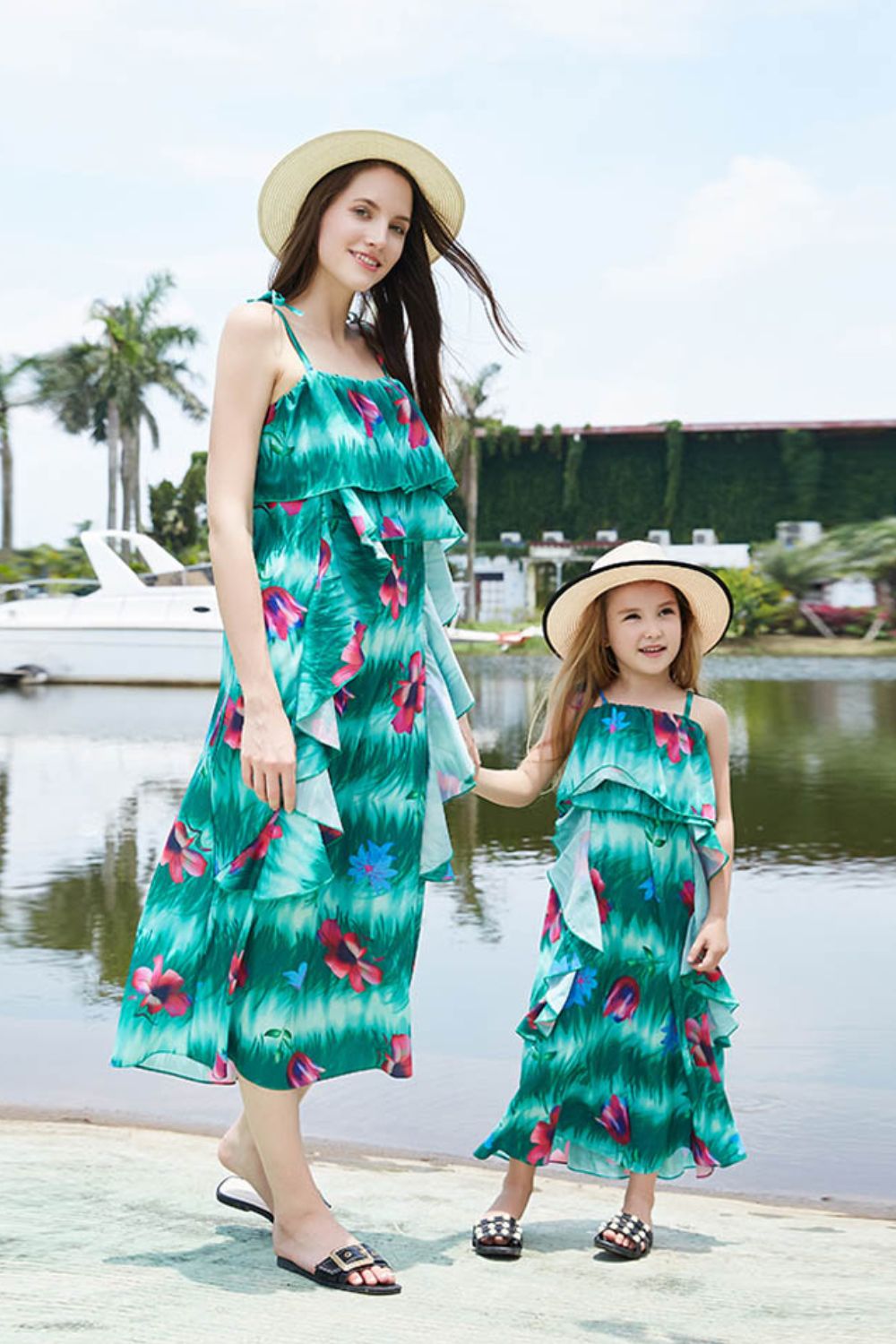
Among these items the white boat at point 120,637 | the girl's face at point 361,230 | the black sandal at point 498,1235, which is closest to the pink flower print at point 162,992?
the black sandal at point 498,1235

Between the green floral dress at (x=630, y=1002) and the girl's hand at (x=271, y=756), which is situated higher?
the girl's hand at (x=271, y=756)

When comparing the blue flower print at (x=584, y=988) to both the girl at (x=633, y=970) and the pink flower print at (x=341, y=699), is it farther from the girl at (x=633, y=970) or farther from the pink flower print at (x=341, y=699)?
the pink flower print at (x=341, y=699)

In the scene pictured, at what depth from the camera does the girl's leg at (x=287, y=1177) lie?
7.37ft

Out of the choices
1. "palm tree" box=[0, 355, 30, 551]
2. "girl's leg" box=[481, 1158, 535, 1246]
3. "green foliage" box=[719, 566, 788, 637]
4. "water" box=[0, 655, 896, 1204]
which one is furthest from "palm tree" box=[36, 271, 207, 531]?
"girl's leg" box=[481, 1158, 535, 1246]

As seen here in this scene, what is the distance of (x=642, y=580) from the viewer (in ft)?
8.86

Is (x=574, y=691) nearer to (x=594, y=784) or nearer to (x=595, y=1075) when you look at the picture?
(x=594, y=784)

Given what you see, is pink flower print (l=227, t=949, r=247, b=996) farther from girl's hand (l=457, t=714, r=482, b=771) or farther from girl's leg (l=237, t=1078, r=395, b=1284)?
girl's hand (l=457, t=714, r=482, b=771)

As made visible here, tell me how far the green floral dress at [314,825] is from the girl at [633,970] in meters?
0.31

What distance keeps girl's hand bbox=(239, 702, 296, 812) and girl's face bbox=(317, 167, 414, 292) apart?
2.13 ft

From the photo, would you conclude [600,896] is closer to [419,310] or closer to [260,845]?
[260,845]

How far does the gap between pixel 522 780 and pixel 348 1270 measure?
824 mm

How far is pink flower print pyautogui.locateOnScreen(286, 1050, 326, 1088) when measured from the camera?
2.23 meters

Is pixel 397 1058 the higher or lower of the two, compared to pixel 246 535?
lower

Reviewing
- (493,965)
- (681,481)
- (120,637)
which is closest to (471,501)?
(681,481)
